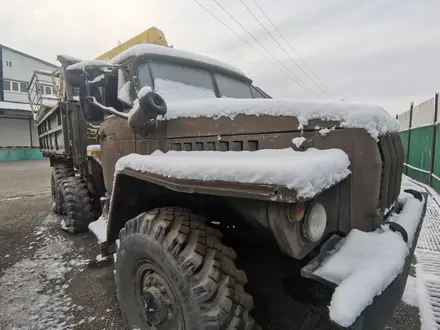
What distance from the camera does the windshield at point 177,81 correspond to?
9.20 ft

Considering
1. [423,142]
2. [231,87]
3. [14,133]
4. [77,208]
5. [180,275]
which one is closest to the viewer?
[180,275]

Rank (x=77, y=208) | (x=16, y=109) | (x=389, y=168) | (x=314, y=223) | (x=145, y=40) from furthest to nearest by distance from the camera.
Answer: (x=16, y=109)
(x=145, y=40)
(x=77, y=208)
(x=389, y=168)
(x=314, y=223)

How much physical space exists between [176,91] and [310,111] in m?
1.51

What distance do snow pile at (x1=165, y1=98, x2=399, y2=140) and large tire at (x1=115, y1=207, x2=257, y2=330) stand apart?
0.75 metres

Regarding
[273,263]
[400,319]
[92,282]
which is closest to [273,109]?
[273,263]

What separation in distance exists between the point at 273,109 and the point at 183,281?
3.79 feet

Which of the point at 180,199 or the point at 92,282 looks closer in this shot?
the point at 180,199

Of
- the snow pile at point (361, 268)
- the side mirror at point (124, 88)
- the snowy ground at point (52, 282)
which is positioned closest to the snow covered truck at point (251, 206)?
the snow pile at point (361, 268)

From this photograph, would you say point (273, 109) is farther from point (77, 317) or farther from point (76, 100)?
point (76, 100)

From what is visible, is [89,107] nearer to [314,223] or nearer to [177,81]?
[177,81]

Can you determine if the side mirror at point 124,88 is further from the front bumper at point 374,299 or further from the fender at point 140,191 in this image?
the front bumper at point 374,299

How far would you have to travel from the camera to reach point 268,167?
4.59 ft

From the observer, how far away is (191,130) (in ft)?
7.29

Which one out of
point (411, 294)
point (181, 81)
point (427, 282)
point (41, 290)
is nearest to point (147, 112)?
point (181, 81)
